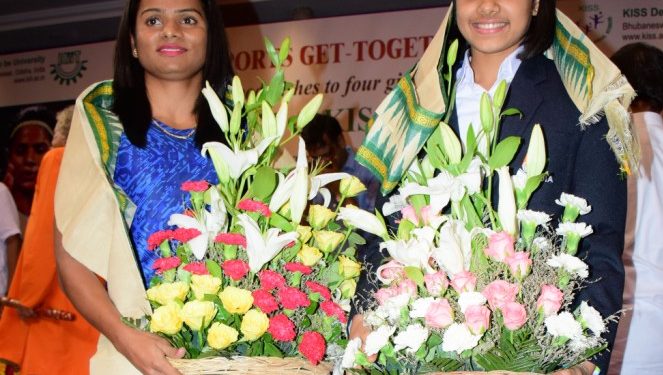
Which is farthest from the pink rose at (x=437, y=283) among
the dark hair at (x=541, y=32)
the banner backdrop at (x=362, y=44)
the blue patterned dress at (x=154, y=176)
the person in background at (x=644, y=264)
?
the banner backdrop at (x=362, y=44)

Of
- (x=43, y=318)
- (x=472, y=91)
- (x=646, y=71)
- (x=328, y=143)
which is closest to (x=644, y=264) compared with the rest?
(x=646, y=71)

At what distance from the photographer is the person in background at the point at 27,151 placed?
777 centimetres

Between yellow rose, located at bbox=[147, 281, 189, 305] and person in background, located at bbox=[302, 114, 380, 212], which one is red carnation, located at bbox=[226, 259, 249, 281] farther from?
person in background, located at bbox=[302, 114, 380, 212]

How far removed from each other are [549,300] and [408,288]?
8.1 inches

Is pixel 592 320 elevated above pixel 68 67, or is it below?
below

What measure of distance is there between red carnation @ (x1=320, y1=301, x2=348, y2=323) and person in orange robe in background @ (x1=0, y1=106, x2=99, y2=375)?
1715 millimetres

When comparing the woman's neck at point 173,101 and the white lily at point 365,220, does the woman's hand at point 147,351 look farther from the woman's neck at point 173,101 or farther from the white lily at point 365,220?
the woman's neck at point 173,101

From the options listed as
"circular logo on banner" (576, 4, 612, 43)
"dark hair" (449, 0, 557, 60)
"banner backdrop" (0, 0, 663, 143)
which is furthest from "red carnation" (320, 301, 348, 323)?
"circular logo on banner" (576, 4, 612, 43)

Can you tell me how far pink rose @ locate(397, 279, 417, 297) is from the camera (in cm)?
145

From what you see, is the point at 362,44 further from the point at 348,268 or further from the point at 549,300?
the point at 549,300

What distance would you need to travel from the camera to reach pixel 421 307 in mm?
1396

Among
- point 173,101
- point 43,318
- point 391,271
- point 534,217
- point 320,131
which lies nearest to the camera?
point 534,217

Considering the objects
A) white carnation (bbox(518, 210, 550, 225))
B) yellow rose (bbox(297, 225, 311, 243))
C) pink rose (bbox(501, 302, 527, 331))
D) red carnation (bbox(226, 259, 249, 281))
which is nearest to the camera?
pink rose (bbox(501, 302, 527, 331))

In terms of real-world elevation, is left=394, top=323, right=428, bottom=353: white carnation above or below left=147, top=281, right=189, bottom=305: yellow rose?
below
